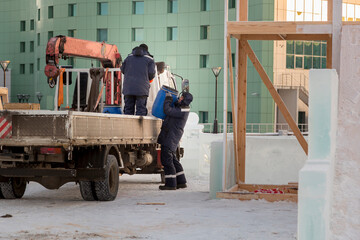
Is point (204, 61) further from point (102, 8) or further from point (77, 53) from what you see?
point (77, 53)

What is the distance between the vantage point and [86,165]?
1289 cm

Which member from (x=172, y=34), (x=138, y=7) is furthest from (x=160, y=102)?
(x=138, y=7)

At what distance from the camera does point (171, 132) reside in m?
16.2

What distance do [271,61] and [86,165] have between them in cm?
4318

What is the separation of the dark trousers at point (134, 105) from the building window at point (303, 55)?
3987cm

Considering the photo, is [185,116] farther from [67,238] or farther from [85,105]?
[67,238]

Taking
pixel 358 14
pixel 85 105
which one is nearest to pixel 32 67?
pixel 358 14

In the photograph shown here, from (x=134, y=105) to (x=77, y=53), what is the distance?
2691mm

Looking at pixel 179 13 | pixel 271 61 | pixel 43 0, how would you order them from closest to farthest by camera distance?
pixel 271 61 → pixel 179 13 → pixel 43 0

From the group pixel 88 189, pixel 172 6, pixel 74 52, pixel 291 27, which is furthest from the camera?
pixel 172 6

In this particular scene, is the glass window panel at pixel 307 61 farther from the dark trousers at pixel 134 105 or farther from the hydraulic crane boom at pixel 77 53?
the dark trousers at pixel 134 105

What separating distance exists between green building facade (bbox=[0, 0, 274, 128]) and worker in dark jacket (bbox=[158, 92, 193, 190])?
3859 cm

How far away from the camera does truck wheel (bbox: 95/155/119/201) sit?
13186 mm

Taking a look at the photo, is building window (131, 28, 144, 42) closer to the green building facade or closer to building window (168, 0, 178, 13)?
the green building facade
